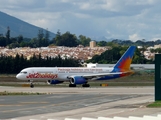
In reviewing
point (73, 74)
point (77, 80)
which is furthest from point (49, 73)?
point (77, 80)

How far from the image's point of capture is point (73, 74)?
72562 mm

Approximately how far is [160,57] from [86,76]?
36531 millimetres

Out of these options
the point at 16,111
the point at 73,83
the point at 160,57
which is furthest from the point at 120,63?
the point at 16,111

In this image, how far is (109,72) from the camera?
74562 millimetres

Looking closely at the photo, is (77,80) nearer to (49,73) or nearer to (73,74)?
(73,74)

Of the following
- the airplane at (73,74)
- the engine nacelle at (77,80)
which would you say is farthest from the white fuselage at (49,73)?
the engine nacelle at (77,80)

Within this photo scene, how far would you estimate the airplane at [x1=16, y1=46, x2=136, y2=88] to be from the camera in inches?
2781

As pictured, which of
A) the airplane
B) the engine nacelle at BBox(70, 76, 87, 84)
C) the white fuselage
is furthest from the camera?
the engine nacelle at BBox(70, 76, 87, 84)

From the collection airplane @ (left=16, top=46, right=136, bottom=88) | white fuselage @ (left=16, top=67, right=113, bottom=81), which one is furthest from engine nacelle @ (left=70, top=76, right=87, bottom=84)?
white fuselage @ (left=16, top=67, right=113, bottom=81)

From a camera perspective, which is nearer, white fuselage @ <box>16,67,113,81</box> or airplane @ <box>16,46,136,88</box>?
white fuselage @ <box>16,67,113,81</box>

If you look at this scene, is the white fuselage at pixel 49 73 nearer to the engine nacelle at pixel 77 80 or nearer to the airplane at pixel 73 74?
the airplane at pixel 73 74

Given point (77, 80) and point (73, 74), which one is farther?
point (73, 74)

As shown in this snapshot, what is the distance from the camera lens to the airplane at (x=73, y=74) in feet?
232

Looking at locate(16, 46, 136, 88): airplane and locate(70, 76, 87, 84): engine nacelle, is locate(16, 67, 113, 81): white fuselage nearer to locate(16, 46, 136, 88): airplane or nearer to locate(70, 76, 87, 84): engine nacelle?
locate(16, 46, 136, 88): airplane
